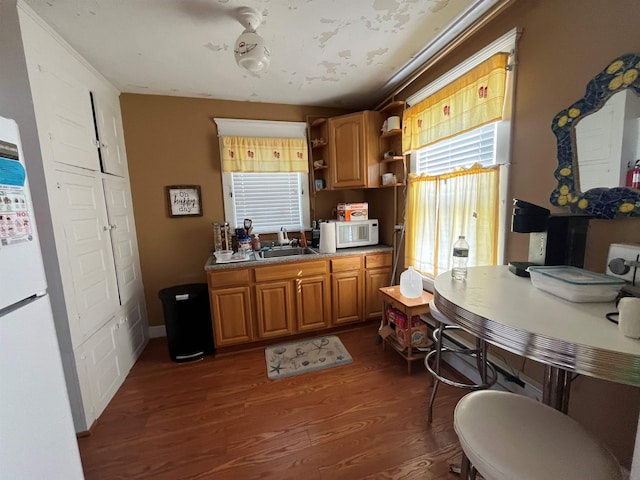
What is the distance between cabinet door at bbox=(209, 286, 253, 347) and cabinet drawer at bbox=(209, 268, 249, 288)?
0.05 meters

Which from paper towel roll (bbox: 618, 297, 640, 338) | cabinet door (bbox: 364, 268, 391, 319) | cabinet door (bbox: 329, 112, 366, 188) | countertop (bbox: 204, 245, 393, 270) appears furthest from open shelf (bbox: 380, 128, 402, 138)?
paper towel roll (bbox: 618, 297, 640, 338)

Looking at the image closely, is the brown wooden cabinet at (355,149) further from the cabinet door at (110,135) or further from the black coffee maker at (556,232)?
the cabinet door at (110,135)

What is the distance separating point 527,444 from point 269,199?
8.89 ft

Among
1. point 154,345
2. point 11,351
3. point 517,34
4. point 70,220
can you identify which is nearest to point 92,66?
point 70,220

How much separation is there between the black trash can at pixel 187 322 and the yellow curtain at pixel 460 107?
2.35 m

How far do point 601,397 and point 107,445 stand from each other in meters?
2.62

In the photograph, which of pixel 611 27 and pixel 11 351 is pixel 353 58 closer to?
pixel 611 27

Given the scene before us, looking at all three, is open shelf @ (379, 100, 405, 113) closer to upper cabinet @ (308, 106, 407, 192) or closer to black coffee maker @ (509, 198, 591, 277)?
upper cabinet @ (308, 106, 407, 192)

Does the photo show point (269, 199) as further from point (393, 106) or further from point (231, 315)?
point (393, 106)

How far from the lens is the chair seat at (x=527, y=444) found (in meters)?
0.70

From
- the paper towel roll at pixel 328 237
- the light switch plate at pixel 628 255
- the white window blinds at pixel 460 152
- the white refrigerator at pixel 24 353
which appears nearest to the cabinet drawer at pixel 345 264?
the paper towel roll at pixel 328 237

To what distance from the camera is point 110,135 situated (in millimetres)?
2189

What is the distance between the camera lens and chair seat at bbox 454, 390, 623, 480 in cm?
70

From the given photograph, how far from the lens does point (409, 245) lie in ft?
8.15
